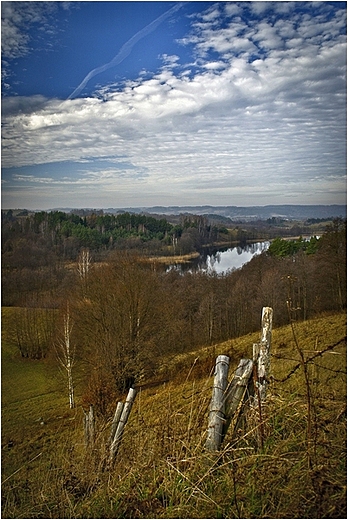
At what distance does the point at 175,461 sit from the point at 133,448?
39 cm

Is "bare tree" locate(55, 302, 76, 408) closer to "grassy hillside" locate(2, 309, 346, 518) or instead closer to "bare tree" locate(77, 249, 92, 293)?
"bare tree" locate(77, 249, 92, 293)

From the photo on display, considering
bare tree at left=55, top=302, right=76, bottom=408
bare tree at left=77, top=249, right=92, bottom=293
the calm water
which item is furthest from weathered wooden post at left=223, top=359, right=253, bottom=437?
the calm water

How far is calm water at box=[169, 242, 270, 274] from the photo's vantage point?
17497 millimetres

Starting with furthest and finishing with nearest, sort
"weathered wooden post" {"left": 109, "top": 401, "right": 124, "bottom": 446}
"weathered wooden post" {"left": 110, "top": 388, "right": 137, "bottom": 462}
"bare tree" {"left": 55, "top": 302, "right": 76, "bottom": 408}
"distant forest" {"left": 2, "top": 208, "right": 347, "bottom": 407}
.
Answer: "bare tree" {"left": 55, "top": 302, "right": 76, "bottom": 408} → "distant forest" {"left": 2, "top": 208, "right": 347, "bottom": 407} → "weathered wooden post" {"left": 109, "top": 401, "right": 124, "bottom": 446} → "weathered wooden post" {"left": 110, "top": 388, "right": 137, "bottom": 462}

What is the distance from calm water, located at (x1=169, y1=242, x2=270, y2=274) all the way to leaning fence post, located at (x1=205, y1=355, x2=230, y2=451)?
14390 mm

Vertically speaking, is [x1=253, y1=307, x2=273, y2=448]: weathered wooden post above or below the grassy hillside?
above

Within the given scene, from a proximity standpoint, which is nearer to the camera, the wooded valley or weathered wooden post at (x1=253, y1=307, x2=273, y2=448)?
the wooded valley

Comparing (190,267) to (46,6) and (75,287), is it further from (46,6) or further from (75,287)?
(46,6)

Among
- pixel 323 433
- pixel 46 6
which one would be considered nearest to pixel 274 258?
pixel 46 6

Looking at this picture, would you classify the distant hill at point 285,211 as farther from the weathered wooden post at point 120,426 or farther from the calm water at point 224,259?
the calm water at point 224,259

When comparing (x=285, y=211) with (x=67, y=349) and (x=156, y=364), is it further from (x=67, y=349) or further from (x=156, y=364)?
(x=67, y=349)

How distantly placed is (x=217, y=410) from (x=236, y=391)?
0.38ft

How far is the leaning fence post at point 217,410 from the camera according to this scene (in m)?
1.71

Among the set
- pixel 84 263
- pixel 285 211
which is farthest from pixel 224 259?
pixel 285 211
